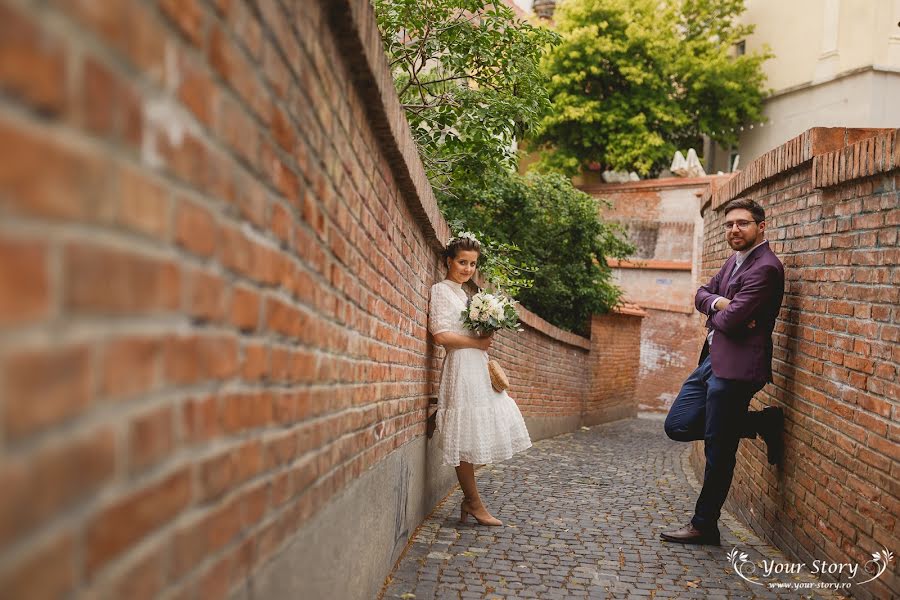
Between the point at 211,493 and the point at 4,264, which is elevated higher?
the point at 4,264

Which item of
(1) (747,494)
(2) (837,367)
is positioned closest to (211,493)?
(2) (837,367)

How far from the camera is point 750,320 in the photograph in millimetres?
5008

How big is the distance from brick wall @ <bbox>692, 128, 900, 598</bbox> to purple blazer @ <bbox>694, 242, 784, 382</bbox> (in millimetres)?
243

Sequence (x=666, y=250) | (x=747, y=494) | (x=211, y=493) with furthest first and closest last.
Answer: (x=666, y=250), (x=747, y=494), (x=211, y=493)

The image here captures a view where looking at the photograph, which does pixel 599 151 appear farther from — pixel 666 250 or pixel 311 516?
pixel 311 516

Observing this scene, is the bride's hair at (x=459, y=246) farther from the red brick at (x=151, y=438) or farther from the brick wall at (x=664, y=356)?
the brick wall at (x=664, y=356)

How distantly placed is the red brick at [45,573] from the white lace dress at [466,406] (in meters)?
4.47

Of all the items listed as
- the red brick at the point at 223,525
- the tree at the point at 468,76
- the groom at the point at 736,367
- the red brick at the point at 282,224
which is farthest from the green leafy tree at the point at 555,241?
the red brick at the point at 223,525

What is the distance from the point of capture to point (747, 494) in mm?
6008

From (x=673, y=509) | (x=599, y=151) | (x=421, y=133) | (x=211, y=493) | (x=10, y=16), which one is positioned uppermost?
(x=599, y=151)

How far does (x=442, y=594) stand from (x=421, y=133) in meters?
5.88

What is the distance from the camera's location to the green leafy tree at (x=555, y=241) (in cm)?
1438

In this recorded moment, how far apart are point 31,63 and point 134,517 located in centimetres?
64

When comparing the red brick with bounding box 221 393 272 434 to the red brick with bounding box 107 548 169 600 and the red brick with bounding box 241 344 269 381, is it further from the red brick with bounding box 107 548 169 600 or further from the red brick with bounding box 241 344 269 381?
the red brick with bounding box 107 548 169 600
